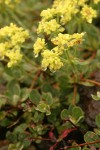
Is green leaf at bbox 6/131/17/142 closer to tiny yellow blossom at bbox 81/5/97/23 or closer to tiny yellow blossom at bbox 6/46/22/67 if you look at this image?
tiny yellow blossom at bbox 6/46/22/67

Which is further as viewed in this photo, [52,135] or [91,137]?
[52,135]

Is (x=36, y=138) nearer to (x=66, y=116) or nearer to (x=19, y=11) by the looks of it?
(x=66, y=116)

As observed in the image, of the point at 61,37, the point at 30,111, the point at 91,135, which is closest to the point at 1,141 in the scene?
the point at 30,111

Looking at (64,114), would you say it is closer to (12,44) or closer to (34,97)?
(34,97)

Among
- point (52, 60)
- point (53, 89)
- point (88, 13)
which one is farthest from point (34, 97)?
point (88, 13)

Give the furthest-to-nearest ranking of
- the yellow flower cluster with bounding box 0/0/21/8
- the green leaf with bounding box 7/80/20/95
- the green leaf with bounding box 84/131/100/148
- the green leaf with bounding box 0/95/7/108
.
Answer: the yellow flower cluster with bounding box 0/0/21/8
the green leaf with bounding box 7/80/20/95
the green leaf with bounding box 0/95/7/108
the green leaf with bounding box 84/131/100/148

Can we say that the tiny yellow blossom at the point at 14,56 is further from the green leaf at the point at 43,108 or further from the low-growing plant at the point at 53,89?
the green leaf at the point at 43,108

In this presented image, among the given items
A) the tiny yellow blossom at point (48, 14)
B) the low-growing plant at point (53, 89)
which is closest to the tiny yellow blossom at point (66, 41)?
the low-growing plant at point (53, 89)

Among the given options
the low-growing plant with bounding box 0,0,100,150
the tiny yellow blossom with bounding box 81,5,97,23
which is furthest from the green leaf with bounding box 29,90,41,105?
the tiny yellow blossom with bounding box 81,5,97,23
